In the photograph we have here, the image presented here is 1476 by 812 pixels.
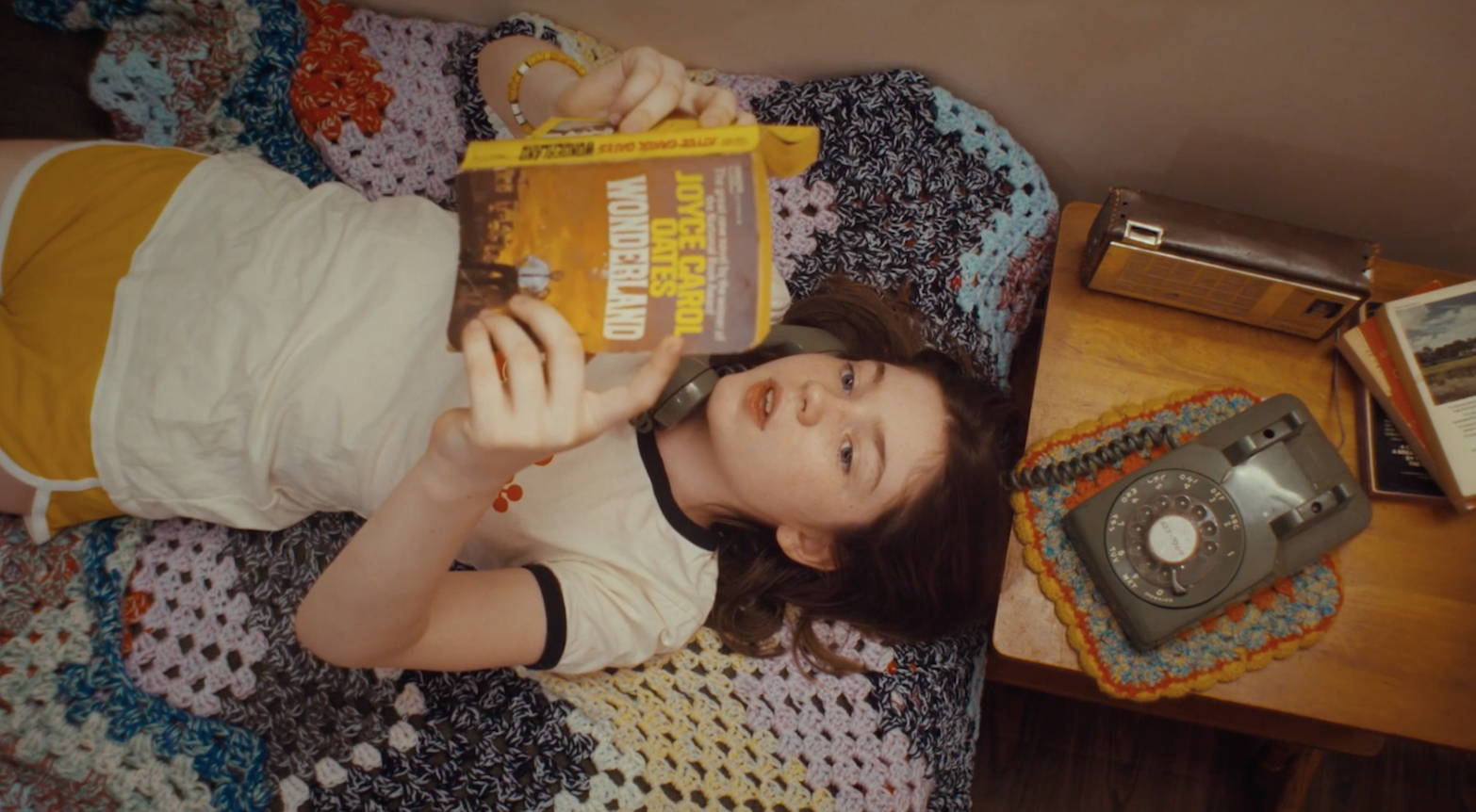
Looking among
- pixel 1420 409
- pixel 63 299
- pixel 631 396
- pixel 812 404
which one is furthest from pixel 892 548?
pixel 63 299

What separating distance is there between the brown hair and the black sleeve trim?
0.74ft

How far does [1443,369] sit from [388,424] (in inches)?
41.7

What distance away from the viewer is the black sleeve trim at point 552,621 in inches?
32.6

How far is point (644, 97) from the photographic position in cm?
73

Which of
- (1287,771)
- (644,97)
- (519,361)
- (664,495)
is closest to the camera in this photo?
(519,361)

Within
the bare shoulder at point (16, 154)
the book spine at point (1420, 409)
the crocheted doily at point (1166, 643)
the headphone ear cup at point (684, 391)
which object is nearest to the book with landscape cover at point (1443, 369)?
the book spine at point (1420, 409)

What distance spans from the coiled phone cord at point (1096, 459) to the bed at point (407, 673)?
4.1 inches

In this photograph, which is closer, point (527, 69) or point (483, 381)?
point (483, 381)

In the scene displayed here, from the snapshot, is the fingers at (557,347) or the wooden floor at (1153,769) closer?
the fingers at (557,347)

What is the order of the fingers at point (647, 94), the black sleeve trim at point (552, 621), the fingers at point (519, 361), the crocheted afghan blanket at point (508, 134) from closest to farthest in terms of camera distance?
1. the fingers at point (519, 361)
2. the fingers at point (647, 94)
3. the black sleeve trim at point (552, 621)
4. the crocheted afghan blanket at point (508, 134)

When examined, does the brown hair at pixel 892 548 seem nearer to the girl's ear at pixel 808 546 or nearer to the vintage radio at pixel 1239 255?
the girl's ear at pixel 808 546

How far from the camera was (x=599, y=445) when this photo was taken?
0.96m

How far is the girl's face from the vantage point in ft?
2.84

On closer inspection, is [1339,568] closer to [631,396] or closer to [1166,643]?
[1166,643]
